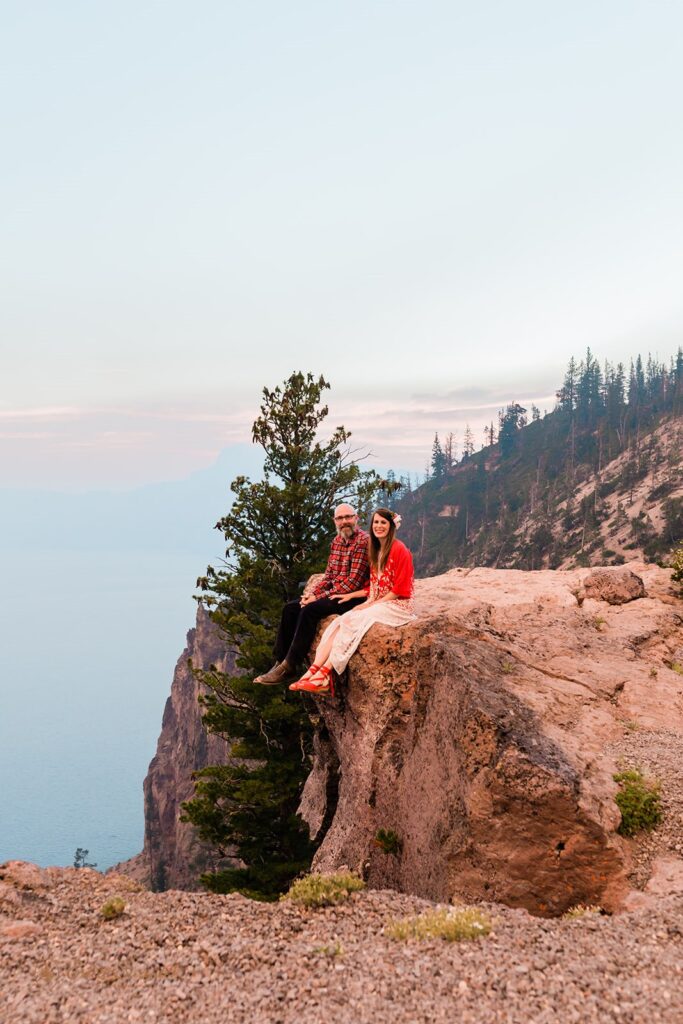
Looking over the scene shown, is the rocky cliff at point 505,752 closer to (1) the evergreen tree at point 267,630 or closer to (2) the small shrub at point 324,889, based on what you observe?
(2) the small shrub at point 324,889

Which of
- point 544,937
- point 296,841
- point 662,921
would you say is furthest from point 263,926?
point 296,841

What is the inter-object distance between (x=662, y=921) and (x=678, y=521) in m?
84.5

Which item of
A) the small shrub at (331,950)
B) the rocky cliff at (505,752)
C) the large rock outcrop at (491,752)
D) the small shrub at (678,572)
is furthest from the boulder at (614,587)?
the small shrub at (331,950)

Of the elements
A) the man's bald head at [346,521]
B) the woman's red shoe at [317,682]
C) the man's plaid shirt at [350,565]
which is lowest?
the woman's red shoe at [317,682]

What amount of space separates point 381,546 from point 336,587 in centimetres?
156

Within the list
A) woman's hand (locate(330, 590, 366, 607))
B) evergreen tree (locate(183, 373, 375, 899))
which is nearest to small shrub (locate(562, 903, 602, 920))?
woman's hand (locate(330, 590, 366, 607))

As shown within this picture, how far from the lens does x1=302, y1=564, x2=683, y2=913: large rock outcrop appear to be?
760 centimetres

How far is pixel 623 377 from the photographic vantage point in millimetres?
169625

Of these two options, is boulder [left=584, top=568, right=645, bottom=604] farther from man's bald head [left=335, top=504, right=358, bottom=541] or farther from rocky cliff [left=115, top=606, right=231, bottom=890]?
rocky cliff [left=115, top=606, right=231, bottom=890]

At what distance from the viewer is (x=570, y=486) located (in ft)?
427

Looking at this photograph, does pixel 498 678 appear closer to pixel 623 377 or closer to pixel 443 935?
pixel 443 935

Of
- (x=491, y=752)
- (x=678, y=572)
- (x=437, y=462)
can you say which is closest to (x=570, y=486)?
(x=437, y=462)

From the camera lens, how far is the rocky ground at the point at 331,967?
527cm

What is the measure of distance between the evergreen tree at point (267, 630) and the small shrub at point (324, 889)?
441 inches
